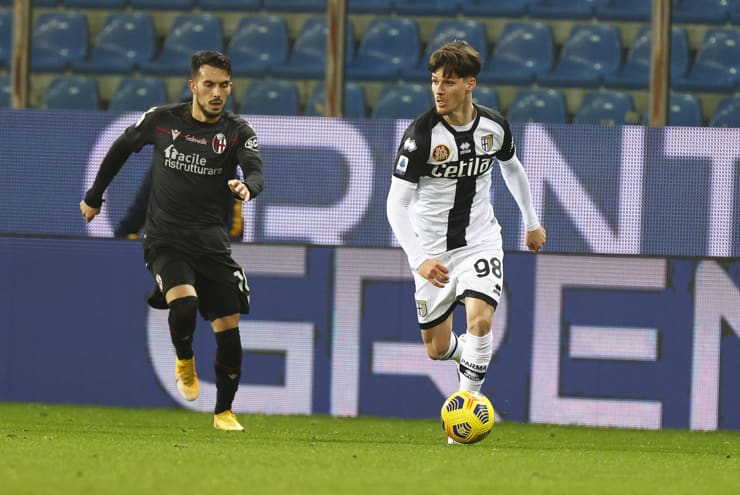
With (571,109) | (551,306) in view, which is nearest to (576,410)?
(551,306)

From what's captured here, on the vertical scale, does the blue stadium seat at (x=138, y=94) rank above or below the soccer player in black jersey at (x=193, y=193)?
above

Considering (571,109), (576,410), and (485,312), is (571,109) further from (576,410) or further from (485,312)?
(485,312)

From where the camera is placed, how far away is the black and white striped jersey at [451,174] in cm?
710

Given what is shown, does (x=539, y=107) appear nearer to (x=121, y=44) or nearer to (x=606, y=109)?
(x=606, y=109)

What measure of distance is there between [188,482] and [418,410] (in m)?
5.00

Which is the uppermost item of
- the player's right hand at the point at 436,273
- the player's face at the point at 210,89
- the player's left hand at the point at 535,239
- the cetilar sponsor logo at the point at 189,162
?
the player's face at the point at 210,89

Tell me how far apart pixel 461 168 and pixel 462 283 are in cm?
58

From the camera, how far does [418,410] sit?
9812mm

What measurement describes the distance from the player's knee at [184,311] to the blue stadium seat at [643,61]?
13.6ft

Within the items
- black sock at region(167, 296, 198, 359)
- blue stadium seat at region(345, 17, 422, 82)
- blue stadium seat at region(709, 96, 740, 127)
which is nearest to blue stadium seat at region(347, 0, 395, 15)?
blue stadium seat at region(345, 17, 422, 82)

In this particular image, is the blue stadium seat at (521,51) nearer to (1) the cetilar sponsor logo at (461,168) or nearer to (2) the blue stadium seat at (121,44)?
(2) the blue stadium seat at (121,44)

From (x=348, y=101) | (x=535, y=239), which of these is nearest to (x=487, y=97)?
(x=348, y=101)

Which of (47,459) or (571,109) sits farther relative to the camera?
(571,109)

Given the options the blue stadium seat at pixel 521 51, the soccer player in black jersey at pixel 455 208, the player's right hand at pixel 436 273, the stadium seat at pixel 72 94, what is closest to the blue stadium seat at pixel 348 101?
the blue stadium seat at pixel 521 51
